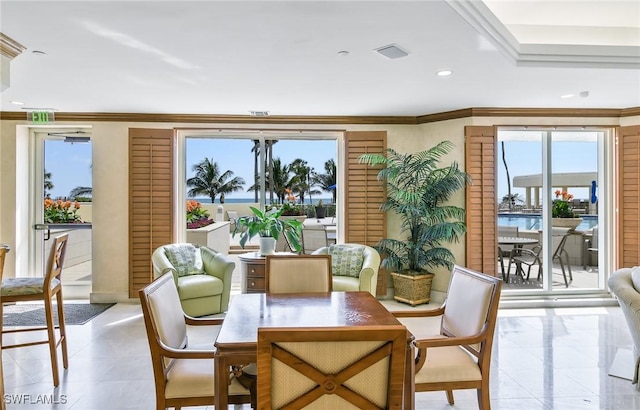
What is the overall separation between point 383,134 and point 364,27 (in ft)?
9.46

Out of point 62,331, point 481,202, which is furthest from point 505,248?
point 62,331

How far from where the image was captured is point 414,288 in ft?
16.1

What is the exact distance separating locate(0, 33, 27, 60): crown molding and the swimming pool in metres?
5.18

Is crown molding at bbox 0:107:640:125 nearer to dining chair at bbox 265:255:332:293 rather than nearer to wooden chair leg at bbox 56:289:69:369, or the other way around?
wooden chair leg at bbox 56:289:69:369

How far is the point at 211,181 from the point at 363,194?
2.10m

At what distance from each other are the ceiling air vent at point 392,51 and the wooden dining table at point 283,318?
5.62 feet

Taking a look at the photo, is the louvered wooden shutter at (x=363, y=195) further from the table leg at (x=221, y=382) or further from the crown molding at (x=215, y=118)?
the table leg at (x=221, y=382)

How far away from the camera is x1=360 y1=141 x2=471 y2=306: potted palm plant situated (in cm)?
480

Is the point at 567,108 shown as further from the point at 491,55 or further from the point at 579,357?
the point at 579,357

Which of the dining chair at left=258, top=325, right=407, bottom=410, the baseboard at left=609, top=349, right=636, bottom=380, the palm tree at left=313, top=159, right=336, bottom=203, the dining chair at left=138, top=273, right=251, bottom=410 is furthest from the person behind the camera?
the palm tree at left=313, top=159, right=336, bottom=203

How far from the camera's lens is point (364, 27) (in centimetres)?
248

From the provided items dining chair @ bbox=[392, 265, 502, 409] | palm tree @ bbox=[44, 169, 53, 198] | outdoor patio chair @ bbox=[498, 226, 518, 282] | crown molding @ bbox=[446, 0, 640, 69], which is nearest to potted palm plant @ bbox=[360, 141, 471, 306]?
outdoor patio chair @ bbox=[498, 226, 518, 282]

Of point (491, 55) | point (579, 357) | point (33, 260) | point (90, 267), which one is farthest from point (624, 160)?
point (33, 260)

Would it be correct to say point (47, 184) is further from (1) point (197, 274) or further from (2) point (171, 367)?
(2) point (171, 367)
